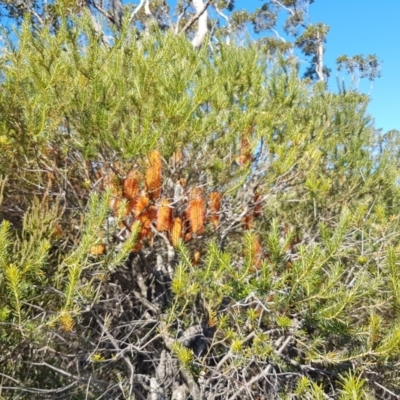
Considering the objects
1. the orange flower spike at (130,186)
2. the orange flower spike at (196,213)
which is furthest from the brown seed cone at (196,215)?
the orange flower spike at (130,186)

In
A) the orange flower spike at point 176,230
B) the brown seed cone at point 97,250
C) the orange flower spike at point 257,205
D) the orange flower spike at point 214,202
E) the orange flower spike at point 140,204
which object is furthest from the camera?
the orange flower spike at point 257,205

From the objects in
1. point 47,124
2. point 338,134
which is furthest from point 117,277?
point 338,134

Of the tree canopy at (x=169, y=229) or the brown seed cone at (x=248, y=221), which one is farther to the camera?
the brown seed cone at (x=248, y=221)

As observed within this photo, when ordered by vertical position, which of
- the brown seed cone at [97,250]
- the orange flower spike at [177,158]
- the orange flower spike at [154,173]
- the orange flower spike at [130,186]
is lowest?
A: the brown seed cone at [97,250]

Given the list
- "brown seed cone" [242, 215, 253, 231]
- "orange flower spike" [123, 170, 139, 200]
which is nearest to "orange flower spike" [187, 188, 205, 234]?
"orange flower spike" [123, 170, 139, 200]

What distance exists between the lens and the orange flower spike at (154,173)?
2.64m

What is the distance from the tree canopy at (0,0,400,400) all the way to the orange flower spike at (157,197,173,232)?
0.01 meters

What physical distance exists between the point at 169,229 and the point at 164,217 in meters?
0.14

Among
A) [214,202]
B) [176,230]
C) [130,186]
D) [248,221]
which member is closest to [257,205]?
[248,221]

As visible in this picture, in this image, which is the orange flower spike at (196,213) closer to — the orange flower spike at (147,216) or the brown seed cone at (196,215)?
the brown seed cone at (196,215)

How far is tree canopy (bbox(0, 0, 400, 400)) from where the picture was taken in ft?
7.25

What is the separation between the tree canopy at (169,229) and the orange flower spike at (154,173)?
0.03 feet

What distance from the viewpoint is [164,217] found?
2881 millimetres

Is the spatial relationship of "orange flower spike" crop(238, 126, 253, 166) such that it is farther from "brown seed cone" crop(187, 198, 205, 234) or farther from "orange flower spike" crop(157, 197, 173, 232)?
"orange flower spike" crop(157, 197, 173, 232)
